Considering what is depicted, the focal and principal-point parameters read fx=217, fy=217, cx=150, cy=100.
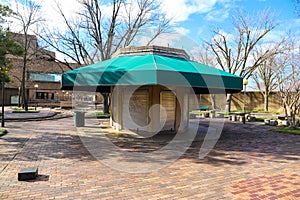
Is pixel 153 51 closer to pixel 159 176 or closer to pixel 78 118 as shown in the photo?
pixel 159 176

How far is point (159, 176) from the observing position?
4.56 meters

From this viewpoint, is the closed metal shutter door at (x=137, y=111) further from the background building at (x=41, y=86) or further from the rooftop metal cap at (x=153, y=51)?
the background building at (x=41, y=86)

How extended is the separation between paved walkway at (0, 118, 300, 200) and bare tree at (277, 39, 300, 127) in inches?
251

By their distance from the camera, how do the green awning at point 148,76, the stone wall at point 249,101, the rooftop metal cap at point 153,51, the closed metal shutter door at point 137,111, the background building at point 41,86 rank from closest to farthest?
1. the green awning at point 148,76
2. the rooftop metal cap at point 153,51
3. the closed metal shutter door at point 137,111
4. the stone wall at point 249,101
5. the background building at point 41,86

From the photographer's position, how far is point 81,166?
5.10 meters

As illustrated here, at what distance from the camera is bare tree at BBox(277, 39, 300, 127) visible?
11.8m

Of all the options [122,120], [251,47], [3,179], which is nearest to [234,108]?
[251,47]

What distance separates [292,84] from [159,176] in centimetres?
1083

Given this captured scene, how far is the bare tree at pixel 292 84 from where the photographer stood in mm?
11820

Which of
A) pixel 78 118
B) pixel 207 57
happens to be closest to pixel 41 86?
pixel 207 57

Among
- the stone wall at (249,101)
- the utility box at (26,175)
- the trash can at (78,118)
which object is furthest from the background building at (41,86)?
the utility box at (26,175)

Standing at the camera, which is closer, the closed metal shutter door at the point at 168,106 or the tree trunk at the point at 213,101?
the closed metal shutter door at the point at 168,106

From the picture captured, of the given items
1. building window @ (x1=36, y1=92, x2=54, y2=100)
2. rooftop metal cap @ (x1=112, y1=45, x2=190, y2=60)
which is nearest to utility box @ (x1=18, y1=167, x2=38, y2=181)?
rooftop metal cap @ (x1=112, y1=45, x2=190, y2=60)

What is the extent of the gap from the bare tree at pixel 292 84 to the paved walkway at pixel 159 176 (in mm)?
6374
